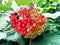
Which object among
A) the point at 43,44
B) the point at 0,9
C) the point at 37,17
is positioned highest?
the point at 0,9

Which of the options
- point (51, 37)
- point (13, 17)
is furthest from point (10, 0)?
point (51, 37)

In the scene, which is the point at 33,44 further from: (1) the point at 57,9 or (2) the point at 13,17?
(1) the point at 57,9

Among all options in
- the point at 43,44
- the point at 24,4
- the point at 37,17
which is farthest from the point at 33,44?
the point at 24,4

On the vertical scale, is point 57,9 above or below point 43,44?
above

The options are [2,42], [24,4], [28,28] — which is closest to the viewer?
[28,28]

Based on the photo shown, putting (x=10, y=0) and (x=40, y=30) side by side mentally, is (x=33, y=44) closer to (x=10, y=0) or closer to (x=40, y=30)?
(x=40, y=30)

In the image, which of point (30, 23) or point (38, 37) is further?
point (38, 37)

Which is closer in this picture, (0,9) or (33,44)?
(33,44)

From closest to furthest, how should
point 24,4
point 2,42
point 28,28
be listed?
1. point 28,28
2. point 2,42
3. point 24,4
